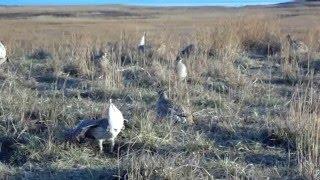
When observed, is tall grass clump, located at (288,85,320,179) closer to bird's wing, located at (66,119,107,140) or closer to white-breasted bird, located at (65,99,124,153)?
white-breasted bird, located at (65,99,124,153)

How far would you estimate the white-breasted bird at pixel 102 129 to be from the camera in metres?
5.22

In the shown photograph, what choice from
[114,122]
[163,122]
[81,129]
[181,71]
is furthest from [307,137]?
[181,71]

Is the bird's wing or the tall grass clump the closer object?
the tall grass clump

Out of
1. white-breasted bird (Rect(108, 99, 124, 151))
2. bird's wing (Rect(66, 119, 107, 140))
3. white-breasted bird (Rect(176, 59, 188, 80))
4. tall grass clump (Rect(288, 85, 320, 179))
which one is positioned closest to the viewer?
tall grass clump (Rect(288, 85, 320, 179))

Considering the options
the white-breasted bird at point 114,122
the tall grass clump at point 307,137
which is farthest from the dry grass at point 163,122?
the white-breasted bird at point 114,122

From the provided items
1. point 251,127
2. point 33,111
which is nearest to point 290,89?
point 251,127

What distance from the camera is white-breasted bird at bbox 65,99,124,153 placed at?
206 inches

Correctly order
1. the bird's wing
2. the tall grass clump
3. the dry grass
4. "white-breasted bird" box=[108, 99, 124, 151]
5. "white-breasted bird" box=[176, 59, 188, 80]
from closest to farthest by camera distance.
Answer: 1. the tall grass clump
2. the dry grass
3. "white-breasted bird" box=[108, 99, 124, 151]
4. the bird's wing
5. "white-breasted bird" box=[176, 59, 188, 80]

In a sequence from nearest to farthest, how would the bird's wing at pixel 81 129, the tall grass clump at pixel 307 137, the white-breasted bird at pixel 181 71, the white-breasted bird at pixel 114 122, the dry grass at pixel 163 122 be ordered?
the tall grass clump at pixel 307 137 → the dry grass at pixel 163 122 → the white-breasted bird at pixel 114 122 → the bird's wing at pixel 81 129 → the white-breasted bird at pixel 181 71

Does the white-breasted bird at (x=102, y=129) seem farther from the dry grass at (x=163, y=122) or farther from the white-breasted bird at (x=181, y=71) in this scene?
the white-breasted bird at (x=181, y=71)

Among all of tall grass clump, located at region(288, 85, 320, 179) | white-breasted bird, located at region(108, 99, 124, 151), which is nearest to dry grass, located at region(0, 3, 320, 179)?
tall grass clump, located at region(288, 85, 320, 179)

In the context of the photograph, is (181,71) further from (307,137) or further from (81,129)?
(307,137)

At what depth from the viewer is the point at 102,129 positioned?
5258mm

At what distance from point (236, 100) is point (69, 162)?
2734 millimetres
